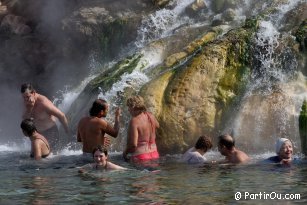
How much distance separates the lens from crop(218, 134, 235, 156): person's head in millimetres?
9773

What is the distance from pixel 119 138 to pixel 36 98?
2.08m

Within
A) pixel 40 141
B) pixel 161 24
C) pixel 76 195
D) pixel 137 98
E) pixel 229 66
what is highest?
pixel 161 24

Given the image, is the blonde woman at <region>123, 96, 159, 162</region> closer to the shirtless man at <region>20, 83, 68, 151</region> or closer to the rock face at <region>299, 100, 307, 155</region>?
the shirtless man at <region>20, 83, 68, 151</region>

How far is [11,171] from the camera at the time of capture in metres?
9.71

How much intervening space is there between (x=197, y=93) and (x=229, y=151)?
279 centimetres

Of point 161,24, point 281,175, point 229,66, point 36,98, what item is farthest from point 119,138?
point 161,24

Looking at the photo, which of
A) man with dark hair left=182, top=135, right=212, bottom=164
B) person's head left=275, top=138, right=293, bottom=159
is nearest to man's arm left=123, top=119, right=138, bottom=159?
man with dark hair left=182, top=135, right=212, bottom=164

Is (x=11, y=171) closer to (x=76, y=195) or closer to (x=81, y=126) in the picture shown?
(x=81, y=126)

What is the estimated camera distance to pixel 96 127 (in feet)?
34.4

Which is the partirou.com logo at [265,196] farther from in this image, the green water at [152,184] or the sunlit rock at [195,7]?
the sunlit rock at [195,7]

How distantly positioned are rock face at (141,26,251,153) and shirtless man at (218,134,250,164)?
233cm

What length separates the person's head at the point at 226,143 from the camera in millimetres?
9773

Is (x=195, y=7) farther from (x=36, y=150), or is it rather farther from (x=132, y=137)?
(x=36, y=150)

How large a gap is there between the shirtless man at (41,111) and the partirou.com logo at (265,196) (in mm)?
5576
